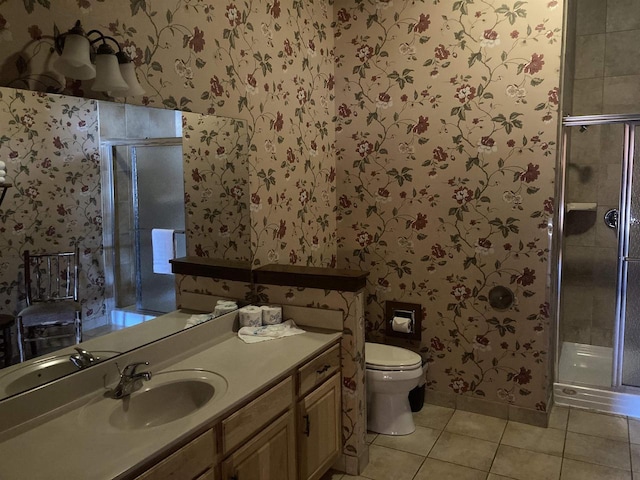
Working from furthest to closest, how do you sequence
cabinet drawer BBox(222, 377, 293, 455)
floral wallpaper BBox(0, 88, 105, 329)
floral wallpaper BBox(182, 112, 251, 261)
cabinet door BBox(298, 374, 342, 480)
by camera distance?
floral wallpaper BBox(182, 112, 251, 261)
cabinet door BBox(298, 374, 342, 480)
cabinet drawer BBox(222, 377, 293, 455)
floral wallpaper BBox(0, 88, 105, 329)

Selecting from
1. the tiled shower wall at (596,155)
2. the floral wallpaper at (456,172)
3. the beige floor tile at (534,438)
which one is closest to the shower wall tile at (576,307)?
the tiled shower wall at (596,155)

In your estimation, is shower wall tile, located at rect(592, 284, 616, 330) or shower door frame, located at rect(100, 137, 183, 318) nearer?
shower door frame, located at rect(100, 137, 183, 318)

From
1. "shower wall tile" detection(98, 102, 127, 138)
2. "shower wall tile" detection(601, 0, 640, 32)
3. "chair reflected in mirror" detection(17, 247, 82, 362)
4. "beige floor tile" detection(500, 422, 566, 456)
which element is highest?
"shower wall tile" detection(601, 0, 640, 32)

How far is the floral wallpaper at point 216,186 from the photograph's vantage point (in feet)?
7.40

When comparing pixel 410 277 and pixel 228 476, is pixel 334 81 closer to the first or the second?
pixel 410 277

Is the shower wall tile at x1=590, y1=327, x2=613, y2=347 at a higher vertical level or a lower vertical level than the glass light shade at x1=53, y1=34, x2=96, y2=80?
lower

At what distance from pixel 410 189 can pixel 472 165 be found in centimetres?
39

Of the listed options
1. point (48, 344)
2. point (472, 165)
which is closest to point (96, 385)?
point (48, 344)

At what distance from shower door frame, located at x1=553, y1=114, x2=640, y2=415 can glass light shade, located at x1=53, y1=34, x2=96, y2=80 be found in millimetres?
2352

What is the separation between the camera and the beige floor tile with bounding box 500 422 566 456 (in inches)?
106

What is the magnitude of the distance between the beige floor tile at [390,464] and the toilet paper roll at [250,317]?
0.90m

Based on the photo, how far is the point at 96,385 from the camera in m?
1.77

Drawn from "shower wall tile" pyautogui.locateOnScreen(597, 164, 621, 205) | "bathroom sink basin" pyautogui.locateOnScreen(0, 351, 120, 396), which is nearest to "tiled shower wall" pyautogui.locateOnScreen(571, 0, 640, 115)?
"shower wall tile" pyautogui.locateOnScreen(597, 164, 621, 205)

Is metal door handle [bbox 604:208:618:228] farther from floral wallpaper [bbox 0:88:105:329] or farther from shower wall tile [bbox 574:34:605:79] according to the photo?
floral wallpaper [bbox 0:88:105:329]
